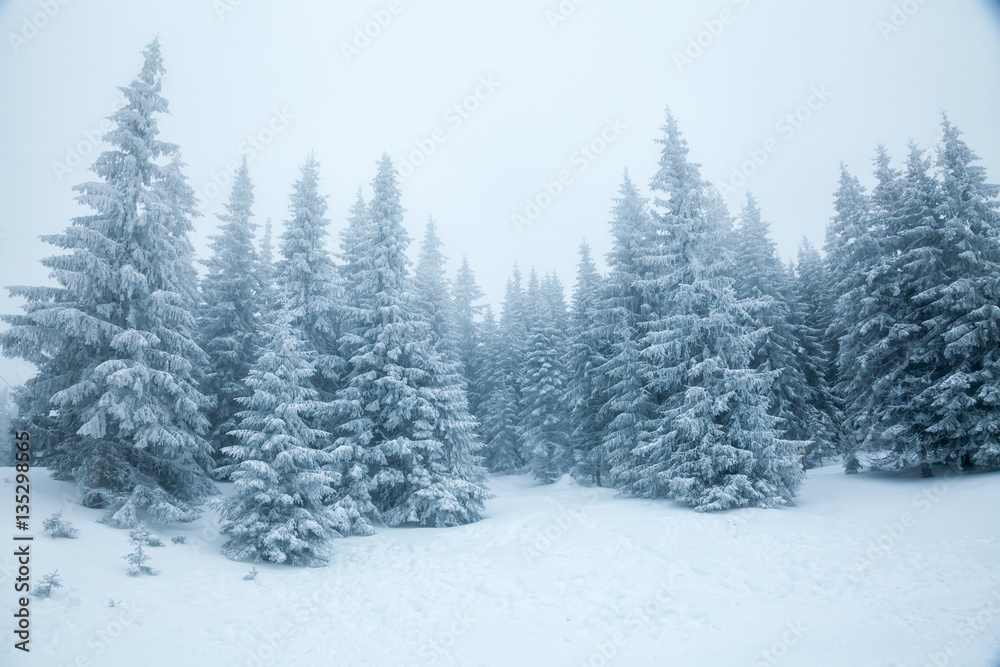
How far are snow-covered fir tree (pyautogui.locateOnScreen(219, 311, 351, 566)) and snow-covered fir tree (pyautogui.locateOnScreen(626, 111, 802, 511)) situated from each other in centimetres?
1167

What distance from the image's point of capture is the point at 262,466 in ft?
42.1

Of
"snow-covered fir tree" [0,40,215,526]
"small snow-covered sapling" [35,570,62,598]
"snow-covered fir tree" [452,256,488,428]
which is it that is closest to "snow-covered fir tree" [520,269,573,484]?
"snow-covered fir tree" [452,256,488,428]

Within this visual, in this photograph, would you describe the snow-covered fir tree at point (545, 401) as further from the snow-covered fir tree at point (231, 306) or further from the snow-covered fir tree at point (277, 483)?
the snow-covered fir tree at point (277, 483)

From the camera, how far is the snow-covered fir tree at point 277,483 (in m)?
13.1

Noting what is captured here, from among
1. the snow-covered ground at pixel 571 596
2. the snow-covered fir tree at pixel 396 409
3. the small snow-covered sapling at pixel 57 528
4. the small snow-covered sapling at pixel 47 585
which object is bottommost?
the snow-covered ground at pixel 571 596

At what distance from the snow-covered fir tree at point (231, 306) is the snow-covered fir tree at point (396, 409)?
5.35 m

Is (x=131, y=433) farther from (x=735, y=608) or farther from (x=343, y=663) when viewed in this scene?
(x=735, y=608)

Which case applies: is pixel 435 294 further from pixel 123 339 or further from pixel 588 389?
pixel 123 339

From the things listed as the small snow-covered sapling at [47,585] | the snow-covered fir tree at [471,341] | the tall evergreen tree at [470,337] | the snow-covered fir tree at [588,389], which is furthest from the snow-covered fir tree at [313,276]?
the tall evergreen tree at [470,337]

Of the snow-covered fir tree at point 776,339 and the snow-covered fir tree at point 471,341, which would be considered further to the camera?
the snow-covered fir tree at point 471,341

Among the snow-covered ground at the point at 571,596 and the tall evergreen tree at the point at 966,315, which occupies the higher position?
the tall evergreen tree at the point at 966,315

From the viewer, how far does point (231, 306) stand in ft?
70.4

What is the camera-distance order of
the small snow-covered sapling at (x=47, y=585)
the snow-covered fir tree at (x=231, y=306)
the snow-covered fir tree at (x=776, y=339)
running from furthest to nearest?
1. the snow-covered fir tree at (x=776, y=339)
2. the snow-covered fir tree at (x=231, y=306)
3. the small snow-covered sapling at (x=47, y=585)

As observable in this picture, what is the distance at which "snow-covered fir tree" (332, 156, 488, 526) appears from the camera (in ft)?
60.0
